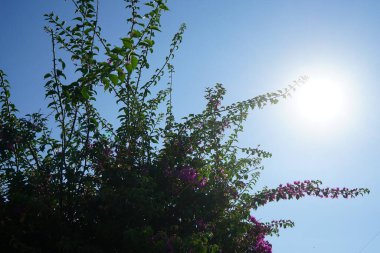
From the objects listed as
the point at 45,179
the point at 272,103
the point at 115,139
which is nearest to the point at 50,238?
the point at 45,179

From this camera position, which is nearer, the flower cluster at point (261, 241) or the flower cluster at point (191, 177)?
the flower cluster at point (191, 177)

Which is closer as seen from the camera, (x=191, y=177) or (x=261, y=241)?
(x=191, y=177)

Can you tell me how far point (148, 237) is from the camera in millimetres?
3434

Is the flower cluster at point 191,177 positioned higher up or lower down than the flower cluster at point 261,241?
higher up

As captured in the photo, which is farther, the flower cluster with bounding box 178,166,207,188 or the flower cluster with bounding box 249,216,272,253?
the flower cluster with bounding box 249,216,272,253

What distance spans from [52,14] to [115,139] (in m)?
2.18

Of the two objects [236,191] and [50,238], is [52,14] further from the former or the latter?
[236,191]

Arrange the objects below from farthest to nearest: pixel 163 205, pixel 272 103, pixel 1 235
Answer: pixel 272 103 → pixel 163 205 → pixel 1 235

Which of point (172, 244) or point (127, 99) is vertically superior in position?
point (127, 99)

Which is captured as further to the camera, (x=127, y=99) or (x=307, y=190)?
(x=307, y=190)

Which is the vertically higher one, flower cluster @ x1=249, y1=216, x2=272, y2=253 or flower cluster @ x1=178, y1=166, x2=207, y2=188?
flower cluster @ x1=178, y1=166, x2=207, y2=188

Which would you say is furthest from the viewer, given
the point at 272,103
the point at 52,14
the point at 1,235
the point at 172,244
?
the point at 272,103

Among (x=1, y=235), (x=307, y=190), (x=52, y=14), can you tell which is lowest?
(x=1, y=235)

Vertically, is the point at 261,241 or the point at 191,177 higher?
the point at 191,177
